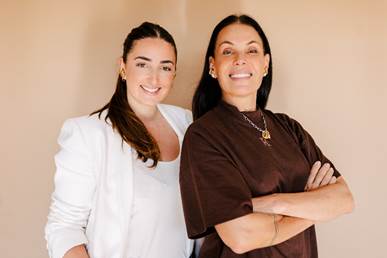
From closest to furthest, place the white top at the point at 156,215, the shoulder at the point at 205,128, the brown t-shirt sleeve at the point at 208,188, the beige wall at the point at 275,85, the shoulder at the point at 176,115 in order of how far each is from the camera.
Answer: the brown t-shirt sleeve at the point at 208,188 → the shoulder at the point at 205,128 → the white top at the point at 156,215 → the shoulder at the point at 176,115 → the beige wall at the point at 275,85

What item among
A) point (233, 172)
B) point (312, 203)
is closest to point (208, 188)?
point (233, 172)

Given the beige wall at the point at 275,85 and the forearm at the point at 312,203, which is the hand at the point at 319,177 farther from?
the beige wall at the point at 275,85

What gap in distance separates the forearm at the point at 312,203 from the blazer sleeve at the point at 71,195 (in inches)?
22.0

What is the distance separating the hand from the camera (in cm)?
135

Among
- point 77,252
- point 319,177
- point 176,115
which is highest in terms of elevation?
point 176,115

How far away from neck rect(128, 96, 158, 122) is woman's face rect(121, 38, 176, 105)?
51 millimetres

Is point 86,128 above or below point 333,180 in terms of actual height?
above

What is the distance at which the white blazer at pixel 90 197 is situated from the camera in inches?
53.1

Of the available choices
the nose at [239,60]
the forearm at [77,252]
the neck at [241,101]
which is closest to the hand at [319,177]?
the neck at [241,101]

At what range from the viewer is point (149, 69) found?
1519 millimetres

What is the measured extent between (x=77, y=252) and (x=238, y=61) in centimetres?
83

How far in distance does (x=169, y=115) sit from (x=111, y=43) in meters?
0.50

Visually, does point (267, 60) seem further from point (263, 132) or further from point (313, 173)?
point (313, 173)

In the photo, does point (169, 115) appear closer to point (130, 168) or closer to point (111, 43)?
point (130, 168)
